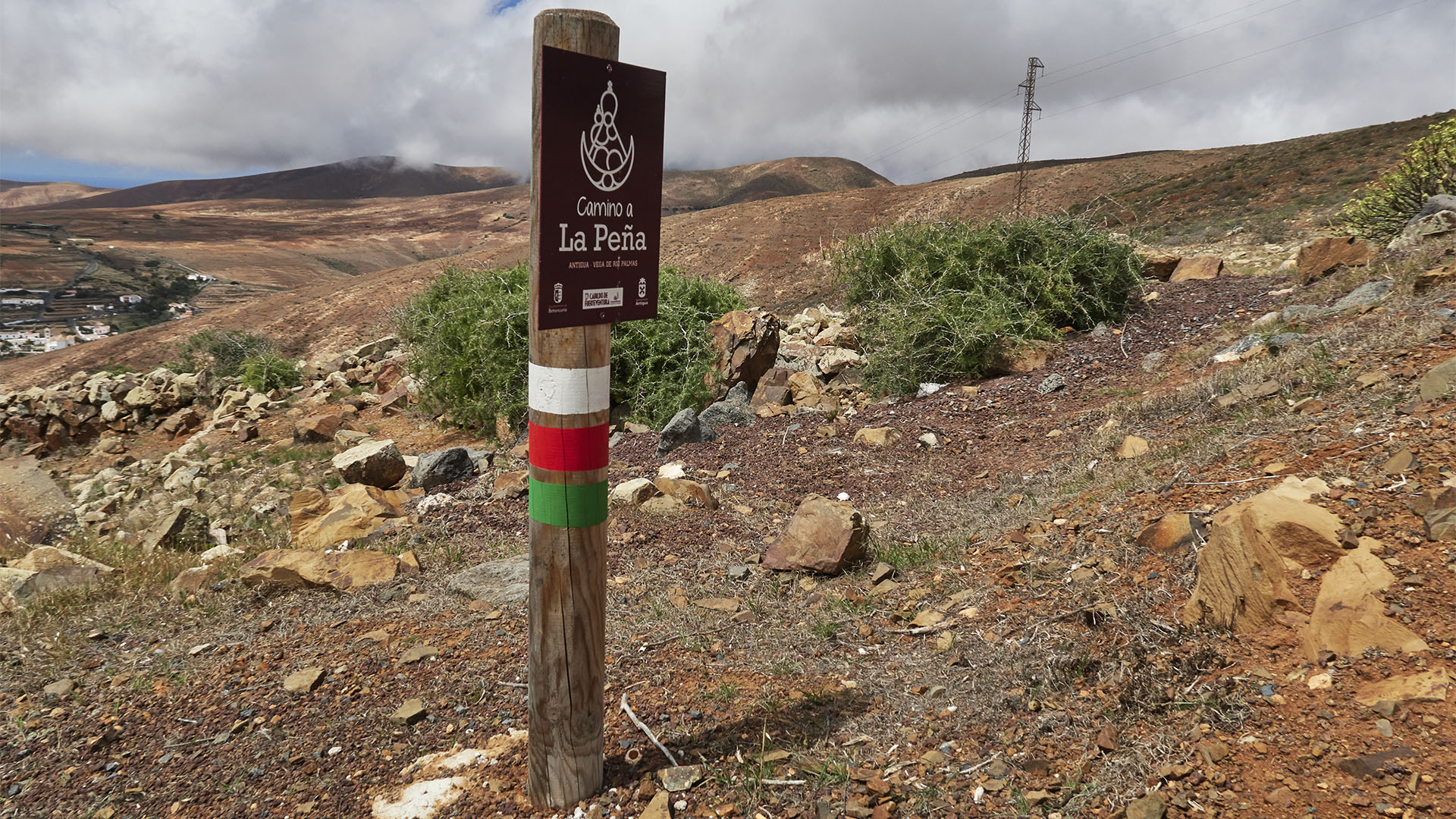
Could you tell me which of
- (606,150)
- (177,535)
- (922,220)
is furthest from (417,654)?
(922,220)

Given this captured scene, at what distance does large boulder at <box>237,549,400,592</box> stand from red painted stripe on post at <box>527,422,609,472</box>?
257cm

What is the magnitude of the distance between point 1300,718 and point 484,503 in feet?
15.5

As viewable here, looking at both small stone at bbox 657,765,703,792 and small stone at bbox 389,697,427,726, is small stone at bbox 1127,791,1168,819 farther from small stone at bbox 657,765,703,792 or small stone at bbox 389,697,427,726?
small stone at bbox 389,697,427,726

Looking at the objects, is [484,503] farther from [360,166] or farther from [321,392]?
[360,166]

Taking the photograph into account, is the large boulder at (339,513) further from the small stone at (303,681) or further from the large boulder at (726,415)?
the large boulder at (726,415)

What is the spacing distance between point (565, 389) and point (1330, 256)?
347 inches

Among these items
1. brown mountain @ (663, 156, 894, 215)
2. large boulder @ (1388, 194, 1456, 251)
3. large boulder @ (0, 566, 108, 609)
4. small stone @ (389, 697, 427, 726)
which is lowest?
large boulder @ (0, 566, 108, 609)

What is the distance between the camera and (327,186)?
14600 cm

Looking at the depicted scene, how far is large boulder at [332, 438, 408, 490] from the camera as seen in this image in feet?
21.4

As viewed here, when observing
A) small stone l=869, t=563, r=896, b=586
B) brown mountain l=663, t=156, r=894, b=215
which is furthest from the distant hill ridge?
small stone l=869, t=563, r=896, b=586

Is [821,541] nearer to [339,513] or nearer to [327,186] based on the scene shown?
[339,513]

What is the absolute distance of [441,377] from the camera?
30.5ft

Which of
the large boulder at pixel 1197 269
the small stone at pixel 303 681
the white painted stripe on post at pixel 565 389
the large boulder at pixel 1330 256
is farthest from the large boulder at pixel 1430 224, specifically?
the small stone at pixel 303 681

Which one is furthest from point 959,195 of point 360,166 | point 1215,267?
point 360,166
